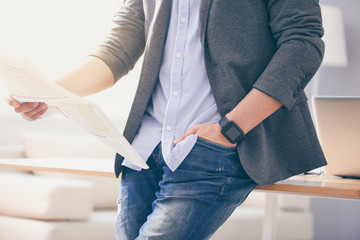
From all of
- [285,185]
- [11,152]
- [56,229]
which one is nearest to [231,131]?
[285,185]

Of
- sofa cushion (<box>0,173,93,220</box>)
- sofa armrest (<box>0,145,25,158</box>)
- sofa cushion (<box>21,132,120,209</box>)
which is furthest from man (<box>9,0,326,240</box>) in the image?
sofa cushion (<box>21,132,120,209</box>)

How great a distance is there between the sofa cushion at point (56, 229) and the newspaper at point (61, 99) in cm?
174

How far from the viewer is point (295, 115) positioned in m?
1.11

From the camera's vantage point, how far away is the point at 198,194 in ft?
3.44

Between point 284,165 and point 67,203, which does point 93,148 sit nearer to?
point 67,203

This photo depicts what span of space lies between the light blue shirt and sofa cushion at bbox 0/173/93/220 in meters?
1.65

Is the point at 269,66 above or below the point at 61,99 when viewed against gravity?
above

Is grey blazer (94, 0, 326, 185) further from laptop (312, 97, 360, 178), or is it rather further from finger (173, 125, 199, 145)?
laptop (312, 97, 360, 178)

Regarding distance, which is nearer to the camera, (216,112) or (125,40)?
(216,112)

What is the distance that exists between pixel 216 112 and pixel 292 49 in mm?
207

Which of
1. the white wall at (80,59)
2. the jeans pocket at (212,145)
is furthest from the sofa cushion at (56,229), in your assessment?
the jeans pocket at (212,145)

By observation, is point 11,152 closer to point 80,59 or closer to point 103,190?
point 103,190

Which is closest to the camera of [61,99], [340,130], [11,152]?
[61,99]

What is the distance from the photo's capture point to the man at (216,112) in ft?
3.47
